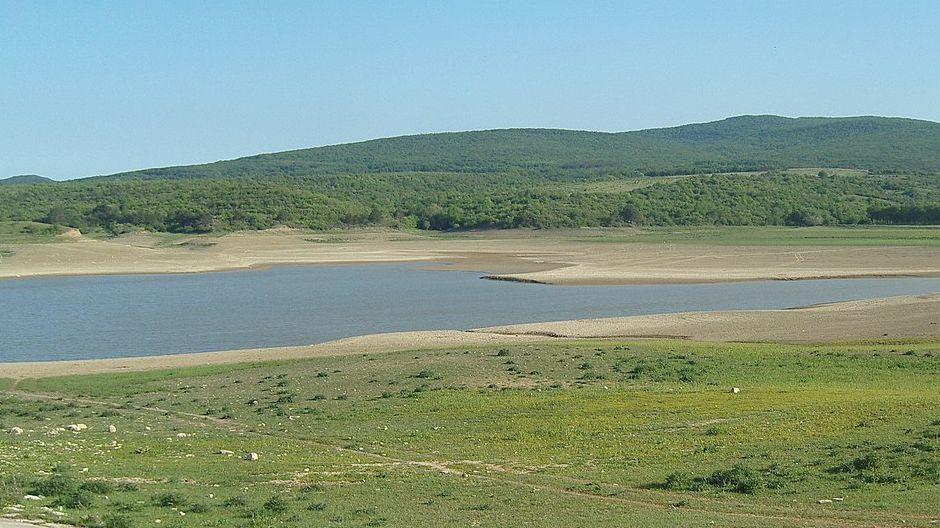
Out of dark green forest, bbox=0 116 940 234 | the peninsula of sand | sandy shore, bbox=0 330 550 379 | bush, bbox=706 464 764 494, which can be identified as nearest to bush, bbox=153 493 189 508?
bush, bbox=706 464 764 494

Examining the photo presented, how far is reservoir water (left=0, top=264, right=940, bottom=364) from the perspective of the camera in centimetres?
3900

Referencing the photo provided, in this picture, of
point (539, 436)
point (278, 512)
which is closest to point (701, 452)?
point (539, 436)

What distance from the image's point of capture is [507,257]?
267ft

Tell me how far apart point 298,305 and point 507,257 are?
3270 cm

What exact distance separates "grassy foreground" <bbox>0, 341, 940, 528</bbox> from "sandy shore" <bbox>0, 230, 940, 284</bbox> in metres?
33.9

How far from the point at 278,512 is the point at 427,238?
308 feet

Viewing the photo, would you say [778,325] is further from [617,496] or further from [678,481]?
[617,496]

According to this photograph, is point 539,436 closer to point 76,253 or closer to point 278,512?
point 278,512

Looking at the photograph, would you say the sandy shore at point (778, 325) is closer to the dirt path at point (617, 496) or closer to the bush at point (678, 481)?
the dirt path at point (617, 496)

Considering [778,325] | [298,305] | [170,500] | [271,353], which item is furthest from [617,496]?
[298,305]

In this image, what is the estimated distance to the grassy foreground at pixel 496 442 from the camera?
41.6 feet

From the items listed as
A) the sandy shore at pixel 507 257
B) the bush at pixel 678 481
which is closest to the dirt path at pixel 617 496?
the bush at pixel 678 481

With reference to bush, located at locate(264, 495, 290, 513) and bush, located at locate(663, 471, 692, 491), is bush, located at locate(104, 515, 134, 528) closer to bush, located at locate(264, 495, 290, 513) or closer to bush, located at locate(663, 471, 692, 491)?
bush, located at locate(264, 495, 290, 513)

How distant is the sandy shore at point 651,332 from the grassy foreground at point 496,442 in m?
2.97
